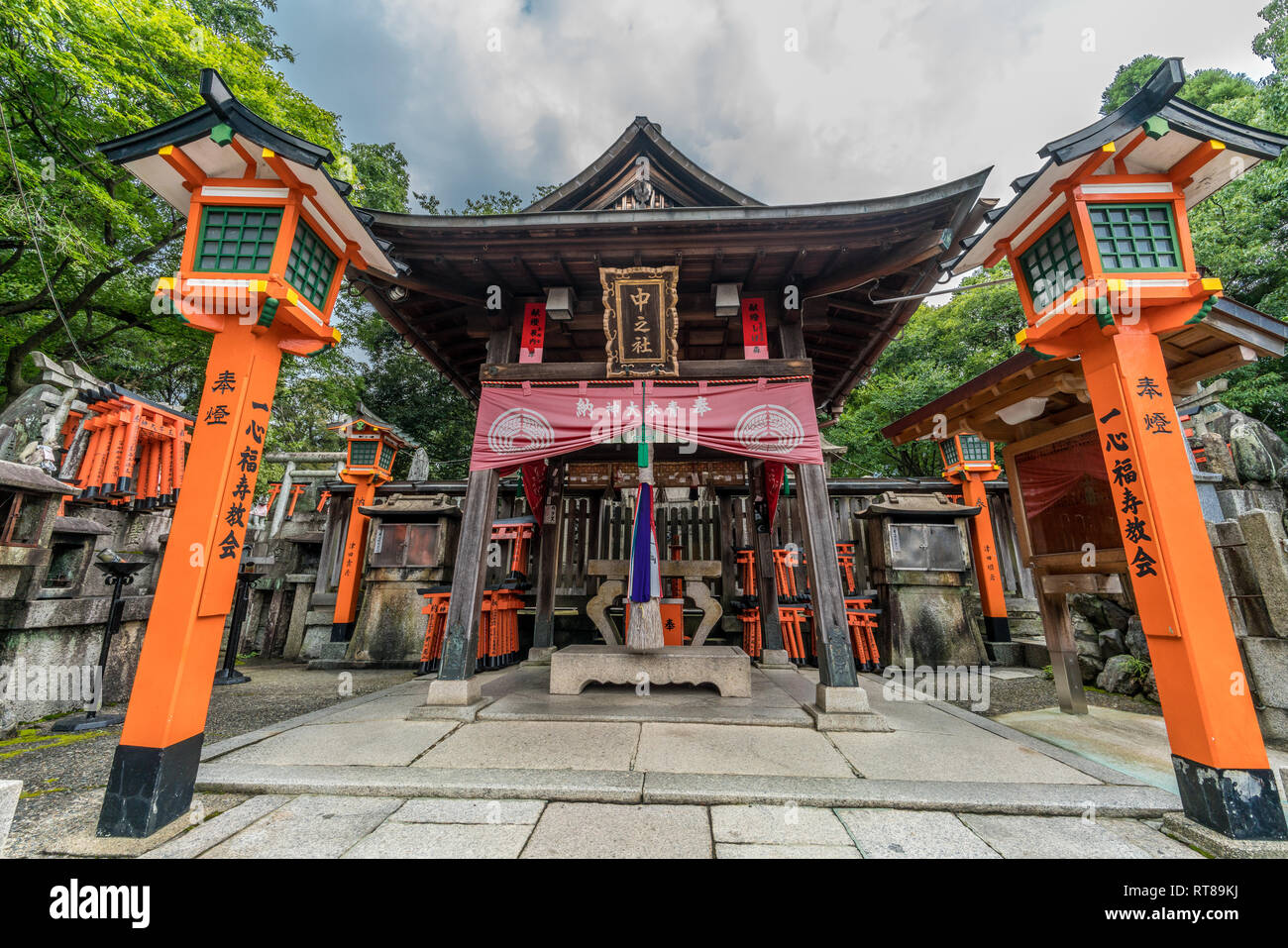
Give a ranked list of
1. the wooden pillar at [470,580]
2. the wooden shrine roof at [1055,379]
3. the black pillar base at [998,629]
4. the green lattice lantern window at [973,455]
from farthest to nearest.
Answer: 1. the green lattice lantern window at [973,455]
2. the black pillar base at [998,629]
3. the wooden pillar at [470,580]
4. the wooden shrine roof at [1055,379]

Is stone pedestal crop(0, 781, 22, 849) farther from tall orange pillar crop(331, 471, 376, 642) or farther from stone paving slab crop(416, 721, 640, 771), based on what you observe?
tall orange pillar crop(331, 471, 376, 642)

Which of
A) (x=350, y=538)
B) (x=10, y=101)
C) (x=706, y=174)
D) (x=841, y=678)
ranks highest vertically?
(x=10, y=101)

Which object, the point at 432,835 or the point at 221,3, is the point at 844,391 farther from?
the point at 221,3

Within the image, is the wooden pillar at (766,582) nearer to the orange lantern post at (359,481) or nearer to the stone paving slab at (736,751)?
the stone paving slab at (736,751)

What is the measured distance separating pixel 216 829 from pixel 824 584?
514 cm

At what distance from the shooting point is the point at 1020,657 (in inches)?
369

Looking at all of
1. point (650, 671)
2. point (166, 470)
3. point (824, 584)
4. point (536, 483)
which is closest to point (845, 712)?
point (824, 584)

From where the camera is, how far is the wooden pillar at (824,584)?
4996 millimetres

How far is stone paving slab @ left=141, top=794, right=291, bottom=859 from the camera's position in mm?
2576

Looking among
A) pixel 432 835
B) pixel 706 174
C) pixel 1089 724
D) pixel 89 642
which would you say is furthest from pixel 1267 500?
pixel 89 642

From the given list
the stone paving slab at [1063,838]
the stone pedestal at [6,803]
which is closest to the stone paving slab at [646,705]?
the stone paving slab at [1063,838]

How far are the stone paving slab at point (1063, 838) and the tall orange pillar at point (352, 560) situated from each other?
10626 mm

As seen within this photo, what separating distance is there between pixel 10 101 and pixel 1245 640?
2168 centimetres

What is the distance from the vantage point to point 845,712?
4.83m
